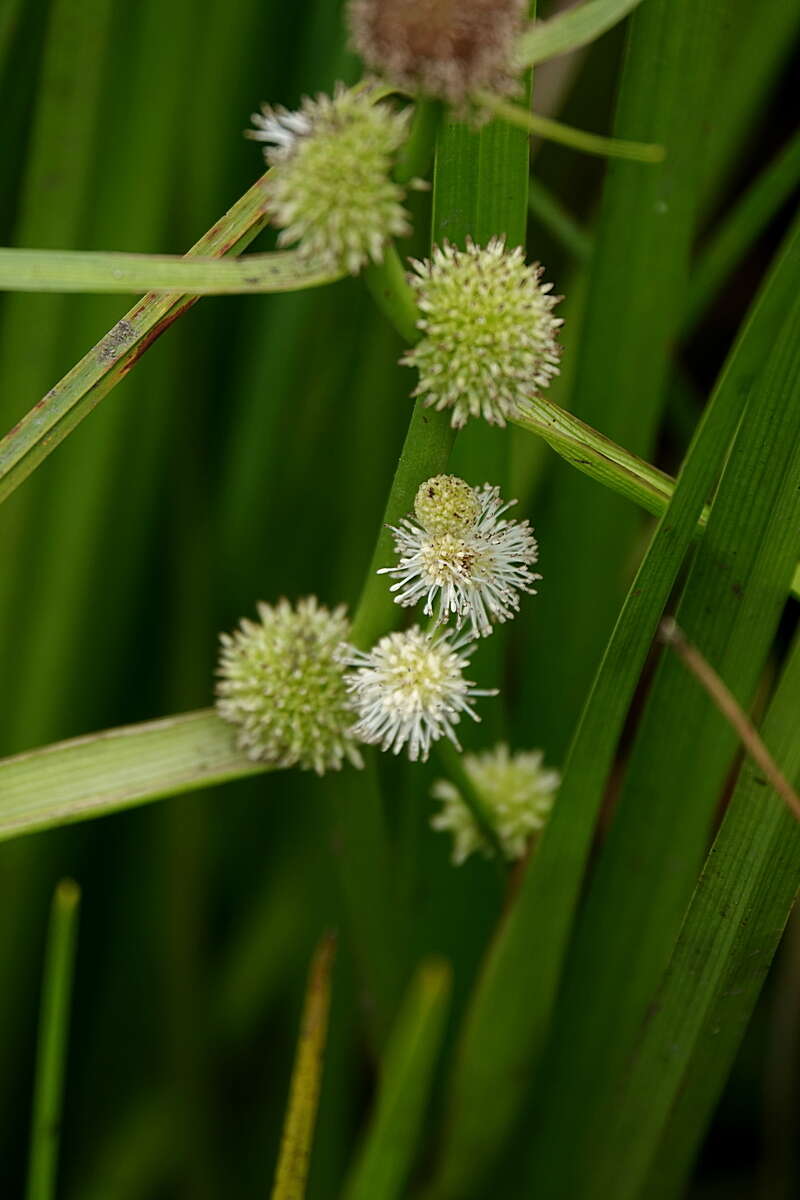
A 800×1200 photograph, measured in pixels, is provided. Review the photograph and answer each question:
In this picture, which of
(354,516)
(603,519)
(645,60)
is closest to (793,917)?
(603,519)

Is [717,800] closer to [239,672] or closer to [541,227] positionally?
[239,672]

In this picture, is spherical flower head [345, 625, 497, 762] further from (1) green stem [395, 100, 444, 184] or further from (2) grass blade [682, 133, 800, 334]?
(2) grass blade [682, 133, 800, 334]

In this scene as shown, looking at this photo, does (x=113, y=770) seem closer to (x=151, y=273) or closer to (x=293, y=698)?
(x=293, y=698)

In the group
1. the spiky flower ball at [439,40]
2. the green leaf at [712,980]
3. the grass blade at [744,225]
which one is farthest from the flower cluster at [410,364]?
the grass blade at [744,225]

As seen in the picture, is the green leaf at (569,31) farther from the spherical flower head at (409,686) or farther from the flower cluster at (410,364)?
the spherical flower head at (409,686)

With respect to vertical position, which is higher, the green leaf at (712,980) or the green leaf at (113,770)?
the green leaf at (113,770)

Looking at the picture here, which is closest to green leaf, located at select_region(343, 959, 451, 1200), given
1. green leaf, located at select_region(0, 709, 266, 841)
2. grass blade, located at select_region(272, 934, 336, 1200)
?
grass blade, located at select_region(272, 934, 336, 1200)
